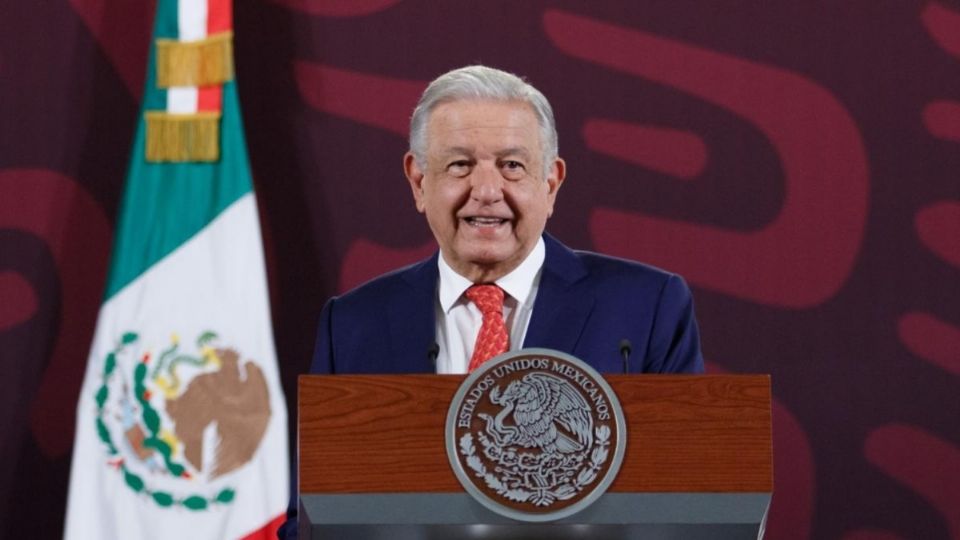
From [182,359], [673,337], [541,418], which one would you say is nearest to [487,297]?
[673,337]

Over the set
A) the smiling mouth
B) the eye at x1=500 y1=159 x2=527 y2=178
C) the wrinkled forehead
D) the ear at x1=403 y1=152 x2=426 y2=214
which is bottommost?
the smiling mouth

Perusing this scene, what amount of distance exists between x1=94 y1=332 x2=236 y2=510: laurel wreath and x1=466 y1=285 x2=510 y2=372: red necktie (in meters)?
1.80

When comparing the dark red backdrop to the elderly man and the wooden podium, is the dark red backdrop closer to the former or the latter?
→ the elderly man

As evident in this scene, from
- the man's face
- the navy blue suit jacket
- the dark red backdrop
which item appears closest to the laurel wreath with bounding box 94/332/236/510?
the dark red backdrop

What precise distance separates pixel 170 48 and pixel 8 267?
80 centimetres

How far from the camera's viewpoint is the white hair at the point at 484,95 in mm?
2328

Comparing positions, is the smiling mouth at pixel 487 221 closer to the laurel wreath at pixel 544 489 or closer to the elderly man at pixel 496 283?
the elderly man at pixel 496 283

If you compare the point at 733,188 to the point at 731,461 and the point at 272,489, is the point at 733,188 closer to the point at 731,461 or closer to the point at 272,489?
the point at 272,489

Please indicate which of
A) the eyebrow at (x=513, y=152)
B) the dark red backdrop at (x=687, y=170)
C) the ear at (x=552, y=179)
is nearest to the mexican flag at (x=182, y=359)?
the dark red backdrop at (x=687, y=170)

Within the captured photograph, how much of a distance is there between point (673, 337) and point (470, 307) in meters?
0.34

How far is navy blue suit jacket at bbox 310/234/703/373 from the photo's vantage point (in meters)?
2.30

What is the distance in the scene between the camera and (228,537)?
3.98 m

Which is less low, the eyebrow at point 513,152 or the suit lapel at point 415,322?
the eyebrow at point 513,152

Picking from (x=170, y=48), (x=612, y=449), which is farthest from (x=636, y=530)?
(x=170, y=48)
